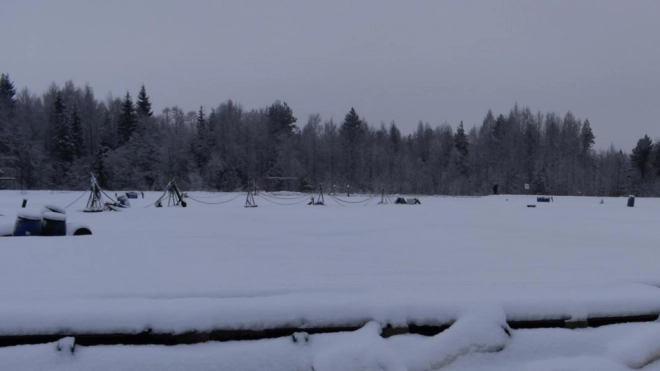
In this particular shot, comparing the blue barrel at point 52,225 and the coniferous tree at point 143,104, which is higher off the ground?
the coniferous tree at point 143,104

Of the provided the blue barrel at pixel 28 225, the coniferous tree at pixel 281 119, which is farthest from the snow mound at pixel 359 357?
the coniferous tree at pixel 281 119

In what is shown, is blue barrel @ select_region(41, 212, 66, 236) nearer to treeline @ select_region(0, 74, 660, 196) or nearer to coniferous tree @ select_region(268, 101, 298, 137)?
treeline @ select_region(0, 74, 660, 196)

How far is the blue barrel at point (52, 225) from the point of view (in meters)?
8.30

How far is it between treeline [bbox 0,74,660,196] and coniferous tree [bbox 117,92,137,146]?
187 mm

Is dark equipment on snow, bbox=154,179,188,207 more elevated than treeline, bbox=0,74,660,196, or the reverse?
treeline, bbox=0,74,660,196

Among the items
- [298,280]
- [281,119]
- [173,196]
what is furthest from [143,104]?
[298,280]

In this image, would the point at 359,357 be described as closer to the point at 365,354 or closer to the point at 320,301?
the point at 365,354

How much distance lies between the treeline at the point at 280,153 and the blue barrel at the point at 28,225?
44.8 meters

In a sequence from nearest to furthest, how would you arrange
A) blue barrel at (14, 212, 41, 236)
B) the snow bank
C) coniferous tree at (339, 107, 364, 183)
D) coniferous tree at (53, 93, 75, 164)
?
the snow bank < blue barrel at (14, 212, 41, 236) < coniferous tree at (53, 93, 75, 164) < coniferous tree at (339, 107, 364, 183)

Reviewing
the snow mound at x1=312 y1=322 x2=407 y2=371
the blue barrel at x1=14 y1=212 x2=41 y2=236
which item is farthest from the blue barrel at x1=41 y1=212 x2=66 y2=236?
the snow mound at x1=312 y1=322 x2=407 y2=371

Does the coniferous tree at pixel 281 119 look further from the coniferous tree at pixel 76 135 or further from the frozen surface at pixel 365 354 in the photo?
the frozen surface at pixel 365 354

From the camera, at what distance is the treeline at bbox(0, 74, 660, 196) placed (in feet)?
195

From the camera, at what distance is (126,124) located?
6638 cm

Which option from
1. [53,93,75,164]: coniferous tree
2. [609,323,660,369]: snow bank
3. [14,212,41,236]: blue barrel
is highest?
[53,93,75,164]: coniferous tree
